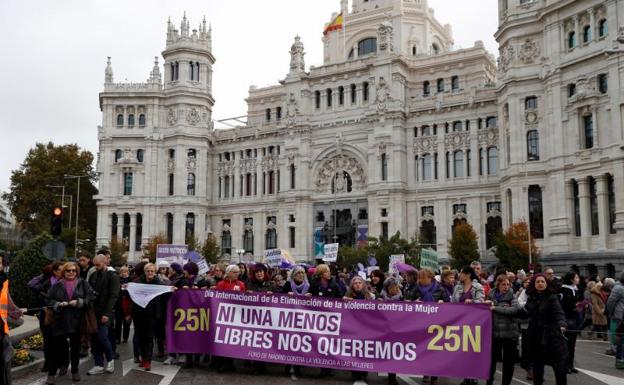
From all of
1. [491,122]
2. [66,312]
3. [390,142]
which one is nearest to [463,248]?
[491,122]

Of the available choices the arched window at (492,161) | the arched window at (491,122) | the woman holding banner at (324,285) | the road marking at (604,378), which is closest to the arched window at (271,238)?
the arched window at (492,161)

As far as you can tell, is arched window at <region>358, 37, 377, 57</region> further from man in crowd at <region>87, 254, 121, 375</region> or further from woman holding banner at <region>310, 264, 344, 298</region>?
man in crowd at <region>87, 254, 121, 375</region>

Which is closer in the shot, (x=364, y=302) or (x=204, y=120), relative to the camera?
(x=364, y=302)

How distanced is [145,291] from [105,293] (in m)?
0.88

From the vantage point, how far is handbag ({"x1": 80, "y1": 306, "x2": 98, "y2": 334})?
11.1 metres

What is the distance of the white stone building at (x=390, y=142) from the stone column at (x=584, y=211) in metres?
0.14

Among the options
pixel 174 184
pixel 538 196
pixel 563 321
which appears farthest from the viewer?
pixel 174 184

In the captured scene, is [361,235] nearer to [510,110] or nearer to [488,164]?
[488,164]

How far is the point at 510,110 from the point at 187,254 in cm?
2874

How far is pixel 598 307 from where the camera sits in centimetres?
1711

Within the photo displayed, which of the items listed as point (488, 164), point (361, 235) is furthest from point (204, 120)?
point (488, 164)

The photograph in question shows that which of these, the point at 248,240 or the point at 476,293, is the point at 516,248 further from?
the point at 248,240

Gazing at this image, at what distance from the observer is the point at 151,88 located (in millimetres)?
64812

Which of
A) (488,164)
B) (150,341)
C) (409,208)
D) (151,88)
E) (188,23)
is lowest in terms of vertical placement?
(150,341)
